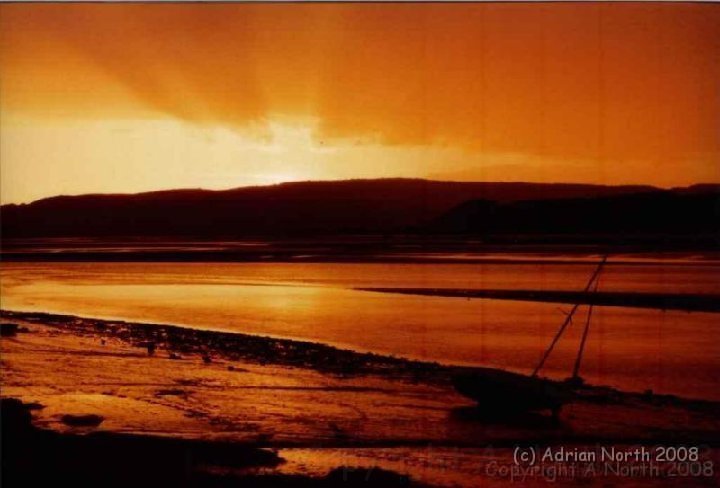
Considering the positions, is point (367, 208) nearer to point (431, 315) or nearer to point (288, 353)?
point (288, 353)

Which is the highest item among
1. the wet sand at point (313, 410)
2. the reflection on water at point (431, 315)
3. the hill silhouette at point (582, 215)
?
the hill silhouette at point (582, 215)

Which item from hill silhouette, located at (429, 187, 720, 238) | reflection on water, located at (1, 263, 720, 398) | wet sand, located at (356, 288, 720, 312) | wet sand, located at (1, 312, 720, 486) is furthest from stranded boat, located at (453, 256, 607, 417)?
wet sand, located at (356, 288, 720, 312)

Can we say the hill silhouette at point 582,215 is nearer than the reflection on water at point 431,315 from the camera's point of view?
Yes

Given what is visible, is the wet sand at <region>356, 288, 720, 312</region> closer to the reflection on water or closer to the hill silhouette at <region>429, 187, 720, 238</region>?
the reflection on water

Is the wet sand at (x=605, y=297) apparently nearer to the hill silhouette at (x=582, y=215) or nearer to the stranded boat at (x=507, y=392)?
the hill silhouette at (x=582, y=215)

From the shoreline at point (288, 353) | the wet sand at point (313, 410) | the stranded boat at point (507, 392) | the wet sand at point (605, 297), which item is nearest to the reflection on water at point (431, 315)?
the wet sand at point (605, 297)

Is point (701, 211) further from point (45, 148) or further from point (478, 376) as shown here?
point (45, 148)

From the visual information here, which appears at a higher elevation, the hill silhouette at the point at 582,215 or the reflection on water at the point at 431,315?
the hill silhouette at the point at 582,215
